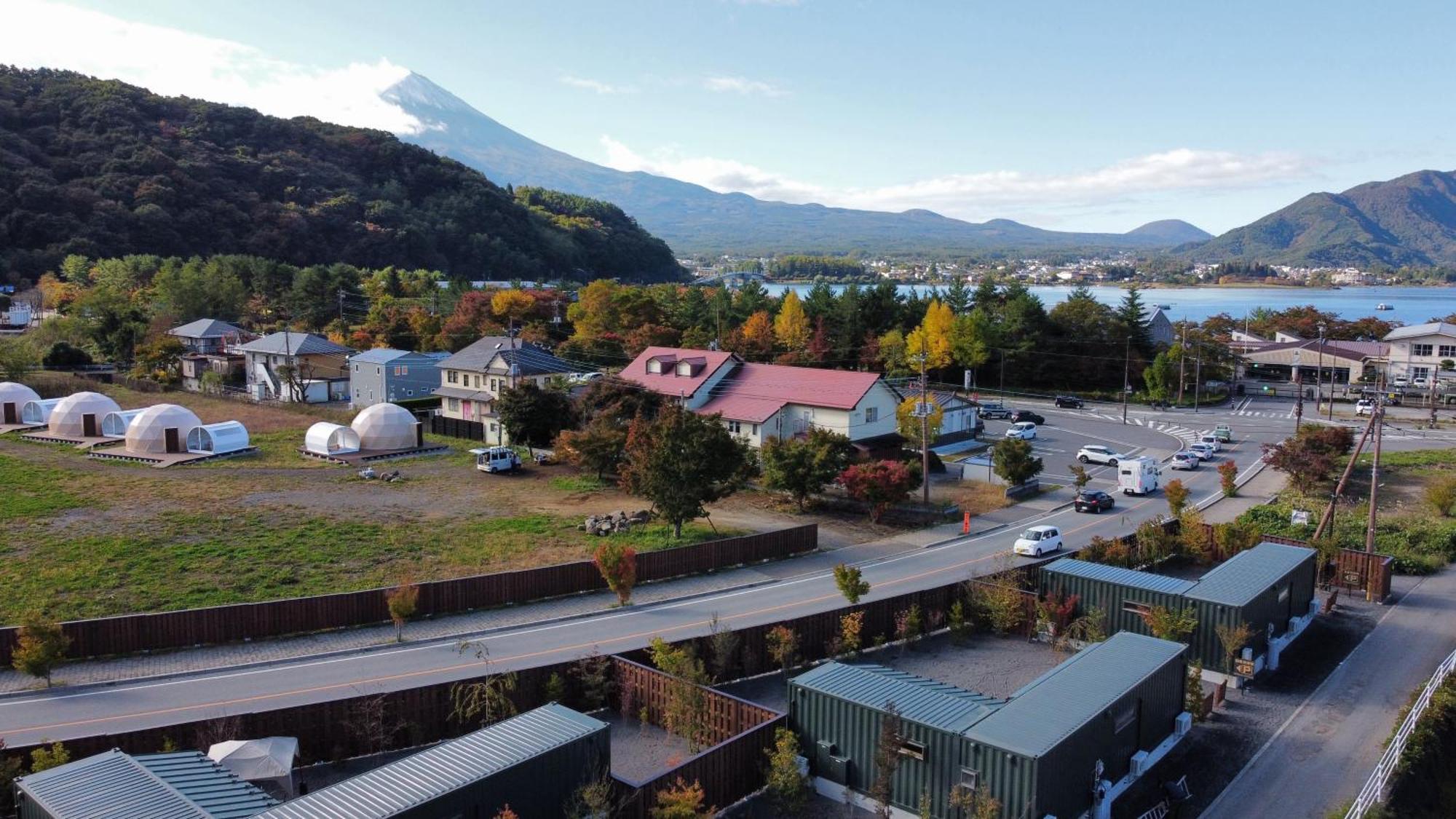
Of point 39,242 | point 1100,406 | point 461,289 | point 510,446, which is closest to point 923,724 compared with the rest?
point 510,446

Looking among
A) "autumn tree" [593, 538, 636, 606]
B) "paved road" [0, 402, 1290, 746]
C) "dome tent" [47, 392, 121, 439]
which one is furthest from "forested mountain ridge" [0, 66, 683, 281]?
"autumn tree" [593, 538, 636, 606]

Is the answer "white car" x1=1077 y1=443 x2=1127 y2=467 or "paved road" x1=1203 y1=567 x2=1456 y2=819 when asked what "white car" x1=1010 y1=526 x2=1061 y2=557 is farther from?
"white car" x1=1077 y1=443 x2=1127 y2=467

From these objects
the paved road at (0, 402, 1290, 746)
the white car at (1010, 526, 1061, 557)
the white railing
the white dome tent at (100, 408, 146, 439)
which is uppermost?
the white dome tent at (100, 408, 146, 439)

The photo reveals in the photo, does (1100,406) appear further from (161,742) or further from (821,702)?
(161,742)

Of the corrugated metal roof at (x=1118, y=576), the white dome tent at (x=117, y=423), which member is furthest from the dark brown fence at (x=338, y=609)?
the white dome tent at (x=117, y=423)

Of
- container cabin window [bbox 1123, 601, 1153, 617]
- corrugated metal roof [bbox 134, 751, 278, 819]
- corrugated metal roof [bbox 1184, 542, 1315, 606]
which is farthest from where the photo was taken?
container cabin window [bbox 1123, 601, 1153, 617]

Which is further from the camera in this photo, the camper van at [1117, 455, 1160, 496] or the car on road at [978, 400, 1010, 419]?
the car on road at [978, 400, 1010, 419]
